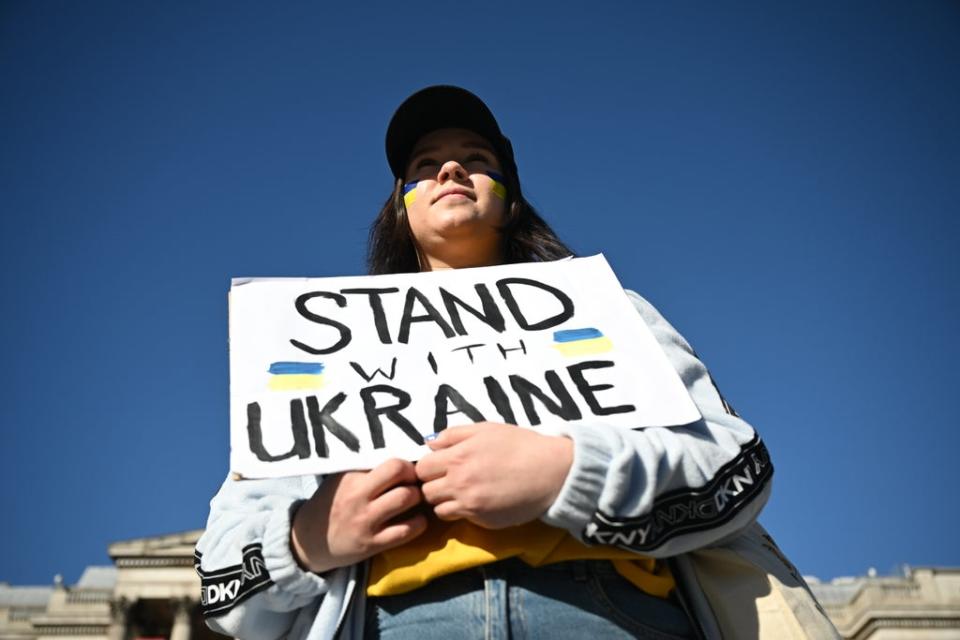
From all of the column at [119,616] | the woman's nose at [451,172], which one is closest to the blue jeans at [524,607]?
the woman's nose at [451,172]

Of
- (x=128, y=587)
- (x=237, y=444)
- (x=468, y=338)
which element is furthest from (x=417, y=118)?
(x=128, y=587)

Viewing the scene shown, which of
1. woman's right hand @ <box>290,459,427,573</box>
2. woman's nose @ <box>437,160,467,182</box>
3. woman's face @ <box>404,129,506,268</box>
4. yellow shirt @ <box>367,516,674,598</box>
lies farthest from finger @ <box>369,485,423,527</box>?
woman's nose @ <box>437,160,467,182</box>

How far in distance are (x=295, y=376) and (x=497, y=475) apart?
486mm

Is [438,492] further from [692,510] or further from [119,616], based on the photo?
[119,616]

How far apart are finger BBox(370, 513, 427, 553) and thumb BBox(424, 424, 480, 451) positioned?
5.3 inches

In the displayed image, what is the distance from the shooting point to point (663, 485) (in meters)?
1.35

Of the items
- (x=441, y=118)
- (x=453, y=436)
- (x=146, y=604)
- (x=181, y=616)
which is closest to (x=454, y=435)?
(x=453, y=436)

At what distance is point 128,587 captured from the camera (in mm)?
30406

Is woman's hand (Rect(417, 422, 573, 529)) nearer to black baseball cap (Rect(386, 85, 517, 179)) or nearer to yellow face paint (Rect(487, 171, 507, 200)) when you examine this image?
yellow face paint (Rect(487, 171, 507, 200))

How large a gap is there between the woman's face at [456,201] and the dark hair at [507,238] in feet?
0.29

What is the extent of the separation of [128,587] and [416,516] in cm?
3311

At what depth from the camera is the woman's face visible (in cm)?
208

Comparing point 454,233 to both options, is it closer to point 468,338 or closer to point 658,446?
point 468,338

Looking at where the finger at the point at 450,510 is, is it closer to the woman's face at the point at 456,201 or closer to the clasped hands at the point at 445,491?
the clasped hands at the point at 445,491
